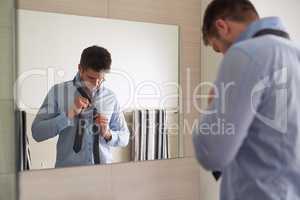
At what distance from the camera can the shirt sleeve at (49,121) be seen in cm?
146

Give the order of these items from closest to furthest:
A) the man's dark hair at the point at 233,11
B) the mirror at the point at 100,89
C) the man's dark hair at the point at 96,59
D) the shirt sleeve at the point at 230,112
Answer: the shirt sleeve at the point at 230,112, the man's dark hair at the point at 233,11, the mirror at the point at 100,89, the man's dark hair at the point at 96,59

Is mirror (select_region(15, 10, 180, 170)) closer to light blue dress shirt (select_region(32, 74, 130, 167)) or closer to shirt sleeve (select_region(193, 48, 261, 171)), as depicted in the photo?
light blue dress shirt (select_region(32, 74, 130, 167))

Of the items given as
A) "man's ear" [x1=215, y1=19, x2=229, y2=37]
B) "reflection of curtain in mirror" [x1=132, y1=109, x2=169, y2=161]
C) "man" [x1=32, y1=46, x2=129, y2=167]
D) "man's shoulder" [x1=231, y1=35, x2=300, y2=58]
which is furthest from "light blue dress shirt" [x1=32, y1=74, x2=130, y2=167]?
"man's shoulder" [x1=231, y1=35, x2=300, y2=58]

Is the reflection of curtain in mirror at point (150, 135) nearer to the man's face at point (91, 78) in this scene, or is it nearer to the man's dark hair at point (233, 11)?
the man's face at point (91, 78)

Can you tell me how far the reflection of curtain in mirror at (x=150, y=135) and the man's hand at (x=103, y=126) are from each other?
5.5 inches

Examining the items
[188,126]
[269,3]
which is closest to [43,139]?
[188,126]

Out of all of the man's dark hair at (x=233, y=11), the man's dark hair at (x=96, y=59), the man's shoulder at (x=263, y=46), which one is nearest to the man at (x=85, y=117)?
the man's dark hair at (x=96, y=59)

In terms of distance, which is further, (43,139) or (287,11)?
(287,11)

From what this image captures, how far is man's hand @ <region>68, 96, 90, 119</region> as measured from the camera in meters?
1.53

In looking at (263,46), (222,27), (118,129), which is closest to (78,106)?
(118,129)

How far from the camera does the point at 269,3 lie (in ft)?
6.09

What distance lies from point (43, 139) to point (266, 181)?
991mm

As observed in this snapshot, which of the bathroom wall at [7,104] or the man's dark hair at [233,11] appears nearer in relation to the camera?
the man's dark hair at [233,11]

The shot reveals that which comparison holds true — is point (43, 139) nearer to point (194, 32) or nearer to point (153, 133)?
point (153, 133)
